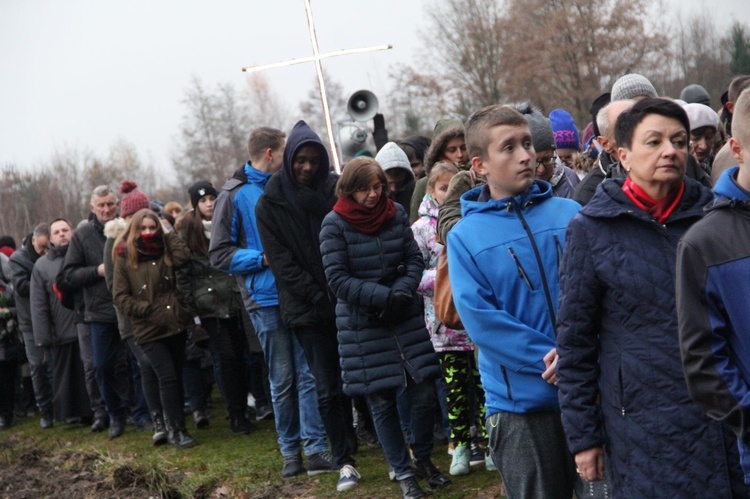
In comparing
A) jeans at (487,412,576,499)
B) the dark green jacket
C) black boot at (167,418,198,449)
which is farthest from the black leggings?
jeans at (487,412,576,499)

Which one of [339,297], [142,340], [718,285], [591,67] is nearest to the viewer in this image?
[718,285]

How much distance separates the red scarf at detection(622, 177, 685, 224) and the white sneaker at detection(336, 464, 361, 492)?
13.6ft

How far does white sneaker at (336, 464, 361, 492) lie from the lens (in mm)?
7348

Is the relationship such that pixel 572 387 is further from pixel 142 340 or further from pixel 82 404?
pixel 82 404

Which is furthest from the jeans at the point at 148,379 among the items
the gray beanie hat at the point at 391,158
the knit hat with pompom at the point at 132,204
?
the gray beanie hat at the point at 391,158

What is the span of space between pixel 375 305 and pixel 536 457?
249cm

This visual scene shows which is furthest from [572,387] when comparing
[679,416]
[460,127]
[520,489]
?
[460,127]

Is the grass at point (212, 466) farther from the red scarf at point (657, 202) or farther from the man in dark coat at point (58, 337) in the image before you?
the red scarf at point (657, 202)

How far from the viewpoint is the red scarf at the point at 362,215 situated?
686 cm

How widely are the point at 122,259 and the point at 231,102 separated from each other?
66498 mm

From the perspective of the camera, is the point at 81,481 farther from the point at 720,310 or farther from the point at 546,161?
the point at 720,310

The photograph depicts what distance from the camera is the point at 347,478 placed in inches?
291

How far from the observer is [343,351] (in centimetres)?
682

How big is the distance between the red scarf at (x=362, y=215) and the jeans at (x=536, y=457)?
271 centimetres
